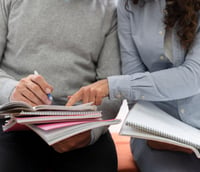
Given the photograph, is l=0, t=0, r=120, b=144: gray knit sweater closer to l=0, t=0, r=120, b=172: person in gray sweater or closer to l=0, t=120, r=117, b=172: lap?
l=0, t=0, r=120, b=172: person in gray sweater

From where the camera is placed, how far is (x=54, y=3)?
113 cm

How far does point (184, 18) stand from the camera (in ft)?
3.32

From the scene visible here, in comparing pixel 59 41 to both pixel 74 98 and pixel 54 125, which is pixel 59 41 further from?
pixel 54 125

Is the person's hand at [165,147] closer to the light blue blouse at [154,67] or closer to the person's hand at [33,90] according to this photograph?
the light blue blouse at [154,67]

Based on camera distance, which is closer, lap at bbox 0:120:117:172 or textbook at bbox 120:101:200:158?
textbook at bbox 120:101:200:158

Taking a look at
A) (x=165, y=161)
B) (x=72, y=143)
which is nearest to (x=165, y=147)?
(x=165, y=161)

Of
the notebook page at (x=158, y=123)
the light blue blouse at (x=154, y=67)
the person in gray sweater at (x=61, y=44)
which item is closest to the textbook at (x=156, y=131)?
the notebook page at (x=158, y=123)

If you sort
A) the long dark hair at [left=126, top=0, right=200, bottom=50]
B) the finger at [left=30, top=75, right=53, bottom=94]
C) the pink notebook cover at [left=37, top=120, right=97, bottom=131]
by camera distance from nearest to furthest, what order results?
1. the pink notebook cover at [left=37, top=120, right=97, bottom=131]
2. the finger at [left=30, top=75, right=53, bottom=94]
3. the long dark hair at [left=126, top=0, right=200, bottom=50]

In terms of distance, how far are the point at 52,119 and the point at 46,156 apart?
29cm

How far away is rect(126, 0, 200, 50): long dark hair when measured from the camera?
1003mm

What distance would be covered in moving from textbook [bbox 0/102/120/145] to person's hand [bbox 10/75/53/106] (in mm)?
156

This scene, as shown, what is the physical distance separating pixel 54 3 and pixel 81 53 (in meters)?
0.21

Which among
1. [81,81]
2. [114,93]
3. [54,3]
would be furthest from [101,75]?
[54,3]

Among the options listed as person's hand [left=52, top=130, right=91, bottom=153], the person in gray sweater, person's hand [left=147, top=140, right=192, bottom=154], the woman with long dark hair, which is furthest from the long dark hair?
person's hand [left=52, top=130, right=91, bottom=153]
